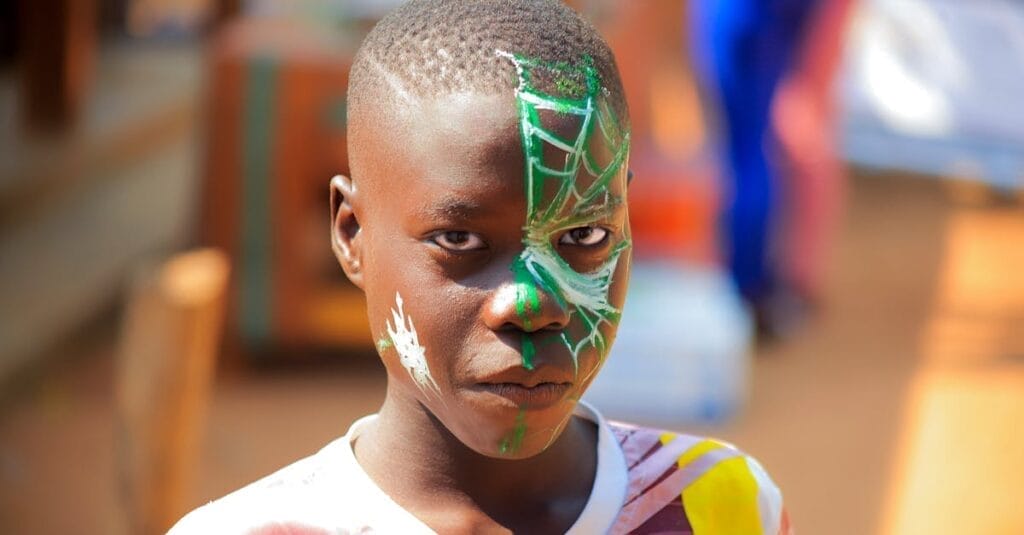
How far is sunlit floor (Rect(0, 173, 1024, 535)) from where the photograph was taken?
14.9 ft

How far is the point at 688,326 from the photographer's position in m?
5.16

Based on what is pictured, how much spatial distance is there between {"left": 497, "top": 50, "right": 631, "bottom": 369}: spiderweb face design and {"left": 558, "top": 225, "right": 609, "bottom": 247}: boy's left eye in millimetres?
14

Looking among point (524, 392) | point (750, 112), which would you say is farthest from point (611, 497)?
point (750, 112)

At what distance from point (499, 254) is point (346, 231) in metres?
0.23

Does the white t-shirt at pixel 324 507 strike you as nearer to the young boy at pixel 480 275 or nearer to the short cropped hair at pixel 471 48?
the young boy at pixel 480 275

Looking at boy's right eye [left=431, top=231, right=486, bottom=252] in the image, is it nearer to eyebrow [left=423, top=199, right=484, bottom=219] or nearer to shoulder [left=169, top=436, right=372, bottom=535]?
eyebrow [left=423, top=199, right=484, bottom=219]

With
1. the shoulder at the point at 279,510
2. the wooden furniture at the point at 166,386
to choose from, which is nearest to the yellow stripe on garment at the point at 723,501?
the shoulder at the point at 279,510

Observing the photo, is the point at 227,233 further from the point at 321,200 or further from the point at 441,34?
the point at 441,34

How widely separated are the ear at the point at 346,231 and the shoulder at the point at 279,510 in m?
0.21

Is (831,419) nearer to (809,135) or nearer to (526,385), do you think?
(809,135)

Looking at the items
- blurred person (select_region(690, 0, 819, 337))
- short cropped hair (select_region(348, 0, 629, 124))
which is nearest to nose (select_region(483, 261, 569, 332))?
short cropped hair (select_region(348, 0, 629, 124))

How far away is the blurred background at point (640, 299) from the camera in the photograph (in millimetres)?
4793

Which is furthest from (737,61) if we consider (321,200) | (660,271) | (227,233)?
(227,233)

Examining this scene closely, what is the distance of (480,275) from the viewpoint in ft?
4.49
